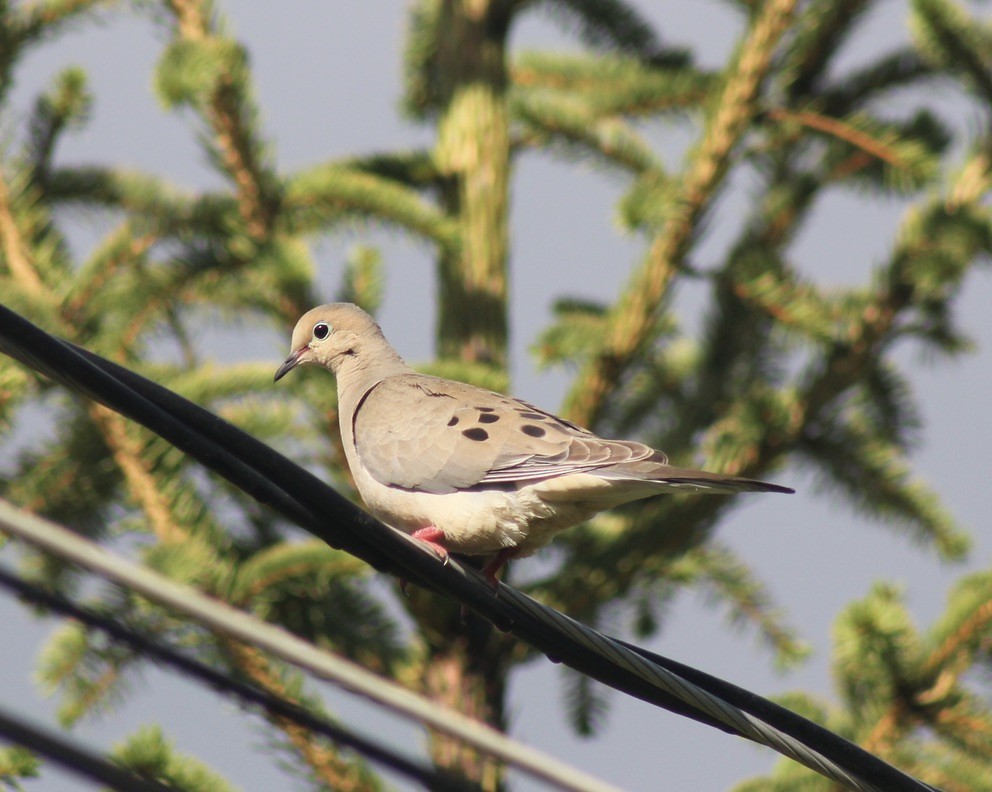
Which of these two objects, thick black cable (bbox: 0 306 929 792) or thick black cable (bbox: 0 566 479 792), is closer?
thick black cable (bbox: 0 566 479 792)

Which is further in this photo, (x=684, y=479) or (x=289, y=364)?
(x=289, y=364)

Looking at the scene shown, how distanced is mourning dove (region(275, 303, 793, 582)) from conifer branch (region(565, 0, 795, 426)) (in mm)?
888

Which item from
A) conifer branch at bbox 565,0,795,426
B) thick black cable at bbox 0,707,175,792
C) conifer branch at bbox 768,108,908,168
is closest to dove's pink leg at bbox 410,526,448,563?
conifer branch at bbox 565,0,795,426

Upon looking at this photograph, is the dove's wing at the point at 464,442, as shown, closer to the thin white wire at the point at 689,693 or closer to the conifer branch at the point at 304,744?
the conifer branch at the point at 304,744

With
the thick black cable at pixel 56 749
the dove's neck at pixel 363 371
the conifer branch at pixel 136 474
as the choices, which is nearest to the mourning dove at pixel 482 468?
the dove's neck at pixel 363 371

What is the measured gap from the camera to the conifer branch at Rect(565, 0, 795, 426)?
4980mm

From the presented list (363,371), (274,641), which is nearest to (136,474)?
(363,371)

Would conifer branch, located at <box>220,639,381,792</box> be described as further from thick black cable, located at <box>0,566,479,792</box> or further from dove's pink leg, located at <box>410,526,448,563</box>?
thick black cable, located at <box>0,566,479,792</box>

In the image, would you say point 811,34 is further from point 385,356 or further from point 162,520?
point 162,520

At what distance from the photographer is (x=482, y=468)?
3787mm

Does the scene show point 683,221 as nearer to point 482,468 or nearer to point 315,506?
point 482,468

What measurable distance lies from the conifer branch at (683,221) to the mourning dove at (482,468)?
2.91 feet

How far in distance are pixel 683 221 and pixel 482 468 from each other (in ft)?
5.30

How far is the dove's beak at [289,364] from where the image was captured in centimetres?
457
